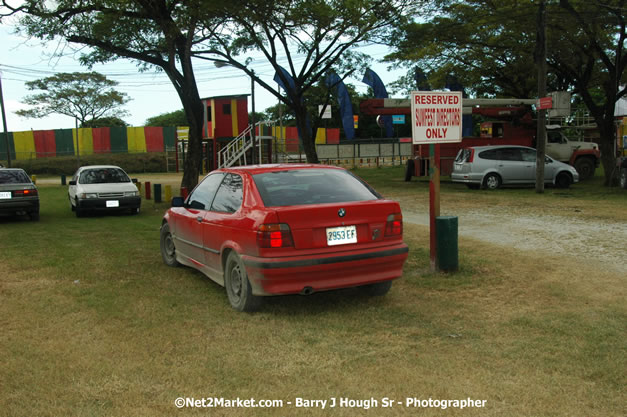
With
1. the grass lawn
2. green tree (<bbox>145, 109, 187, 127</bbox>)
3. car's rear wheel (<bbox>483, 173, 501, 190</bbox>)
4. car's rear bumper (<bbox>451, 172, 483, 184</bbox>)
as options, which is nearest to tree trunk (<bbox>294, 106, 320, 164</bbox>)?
car's rear bumper (<bbox>451, 172, 483, 184</bbox>)

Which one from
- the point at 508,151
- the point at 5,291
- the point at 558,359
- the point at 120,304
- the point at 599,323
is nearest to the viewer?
the point at 558,359

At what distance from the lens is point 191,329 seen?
512 cm

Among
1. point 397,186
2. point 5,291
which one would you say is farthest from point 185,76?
point 5,291

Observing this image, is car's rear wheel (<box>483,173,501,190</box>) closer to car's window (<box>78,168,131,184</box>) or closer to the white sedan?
the white sedan

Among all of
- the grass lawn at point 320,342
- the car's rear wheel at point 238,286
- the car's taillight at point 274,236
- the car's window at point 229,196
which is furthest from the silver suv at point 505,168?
the car's taillight at point 274,236

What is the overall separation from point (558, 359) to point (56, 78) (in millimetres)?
59494

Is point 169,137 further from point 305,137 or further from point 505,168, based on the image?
point 505,168

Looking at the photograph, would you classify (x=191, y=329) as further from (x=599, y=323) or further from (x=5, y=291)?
(x=599, y=323)

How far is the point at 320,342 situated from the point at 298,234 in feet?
3.41

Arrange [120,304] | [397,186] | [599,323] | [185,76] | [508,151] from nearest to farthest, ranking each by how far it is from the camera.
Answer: [599,323], [120,304], [185,76], [508,151], [397,186]

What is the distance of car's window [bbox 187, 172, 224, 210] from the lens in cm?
666

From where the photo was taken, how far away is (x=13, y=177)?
44.3 ft

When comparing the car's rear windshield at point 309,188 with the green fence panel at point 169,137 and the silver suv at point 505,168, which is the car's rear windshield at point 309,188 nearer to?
the silver suv at point 505,168

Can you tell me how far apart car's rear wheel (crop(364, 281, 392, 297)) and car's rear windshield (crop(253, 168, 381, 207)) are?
959 mm
